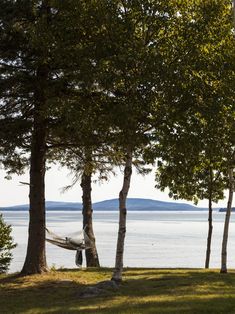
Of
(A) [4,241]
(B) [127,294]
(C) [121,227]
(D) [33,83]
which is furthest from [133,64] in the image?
(A) [4,241]

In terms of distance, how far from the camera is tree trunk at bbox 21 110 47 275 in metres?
18.8

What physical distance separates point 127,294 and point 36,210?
5.48 m

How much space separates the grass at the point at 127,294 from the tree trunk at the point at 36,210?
1.71ft

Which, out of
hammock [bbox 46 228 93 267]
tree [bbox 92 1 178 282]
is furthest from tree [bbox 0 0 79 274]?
hammock [bbox 46 228 93 267]

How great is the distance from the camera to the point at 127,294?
14.8 m

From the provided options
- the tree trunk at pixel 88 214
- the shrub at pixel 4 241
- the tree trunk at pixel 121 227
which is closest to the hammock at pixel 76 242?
the tree trunk at pixel 88 214

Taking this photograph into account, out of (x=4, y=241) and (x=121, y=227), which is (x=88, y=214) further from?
(x=121, y=227)

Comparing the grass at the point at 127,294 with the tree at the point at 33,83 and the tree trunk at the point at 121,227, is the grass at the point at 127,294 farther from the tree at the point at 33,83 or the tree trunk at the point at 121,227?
the tree at the point at 33,83

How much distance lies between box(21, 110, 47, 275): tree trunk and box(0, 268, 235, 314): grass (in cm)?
52

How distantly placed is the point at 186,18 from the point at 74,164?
899cm

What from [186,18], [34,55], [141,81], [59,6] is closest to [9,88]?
[34,55]

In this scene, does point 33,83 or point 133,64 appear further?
point 33,83

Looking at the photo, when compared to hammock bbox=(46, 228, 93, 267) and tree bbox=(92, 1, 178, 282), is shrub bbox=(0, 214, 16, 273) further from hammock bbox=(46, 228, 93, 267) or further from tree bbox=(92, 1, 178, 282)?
tree bbox=(92, 1, 178, 282)

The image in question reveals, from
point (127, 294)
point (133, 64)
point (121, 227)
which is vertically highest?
point (133, 64)
